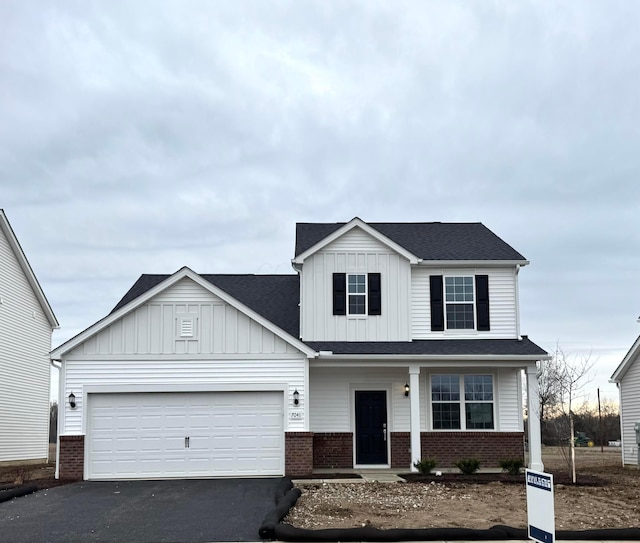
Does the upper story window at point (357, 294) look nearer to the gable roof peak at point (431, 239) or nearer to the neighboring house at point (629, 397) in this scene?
the gable roof peak at point (431, 239)

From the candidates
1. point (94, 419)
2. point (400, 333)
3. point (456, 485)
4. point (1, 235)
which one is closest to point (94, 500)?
point (94, 419)

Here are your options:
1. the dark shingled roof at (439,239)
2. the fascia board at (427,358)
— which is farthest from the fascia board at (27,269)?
the fascia board at (427,358)

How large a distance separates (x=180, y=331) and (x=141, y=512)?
6.79m

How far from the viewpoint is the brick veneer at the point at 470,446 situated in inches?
844

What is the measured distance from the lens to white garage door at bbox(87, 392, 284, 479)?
19438mm

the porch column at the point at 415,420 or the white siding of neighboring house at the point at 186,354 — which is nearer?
the white siding of neighboring house at the point at 186,354

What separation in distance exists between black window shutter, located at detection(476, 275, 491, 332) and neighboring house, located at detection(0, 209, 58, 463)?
14332 millimetres

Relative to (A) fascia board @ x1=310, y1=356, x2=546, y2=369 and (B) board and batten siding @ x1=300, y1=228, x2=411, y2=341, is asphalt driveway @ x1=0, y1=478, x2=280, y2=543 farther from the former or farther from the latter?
(B) board and batten siding @ x1=300, y1=228, x2=411, y2=341

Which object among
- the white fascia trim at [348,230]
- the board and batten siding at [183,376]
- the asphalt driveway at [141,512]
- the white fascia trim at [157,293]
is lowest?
the asphalt driveway at [141,512]

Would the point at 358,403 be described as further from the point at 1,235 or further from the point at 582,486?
the point at 1,235

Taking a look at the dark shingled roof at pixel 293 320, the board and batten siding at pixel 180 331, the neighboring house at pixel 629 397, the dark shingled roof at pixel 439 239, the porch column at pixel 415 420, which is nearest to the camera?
the board and batten siding at pixel 180 331

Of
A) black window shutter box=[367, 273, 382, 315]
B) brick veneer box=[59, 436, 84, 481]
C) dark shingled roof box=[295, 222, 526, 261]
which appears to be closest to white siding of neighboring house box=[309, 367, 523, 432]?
black window shutter box=[367, 273, 382, 315]

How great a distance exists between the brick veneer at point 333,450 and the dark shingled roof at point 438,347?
2506mm

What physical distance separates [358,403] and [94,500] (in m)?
8.65
